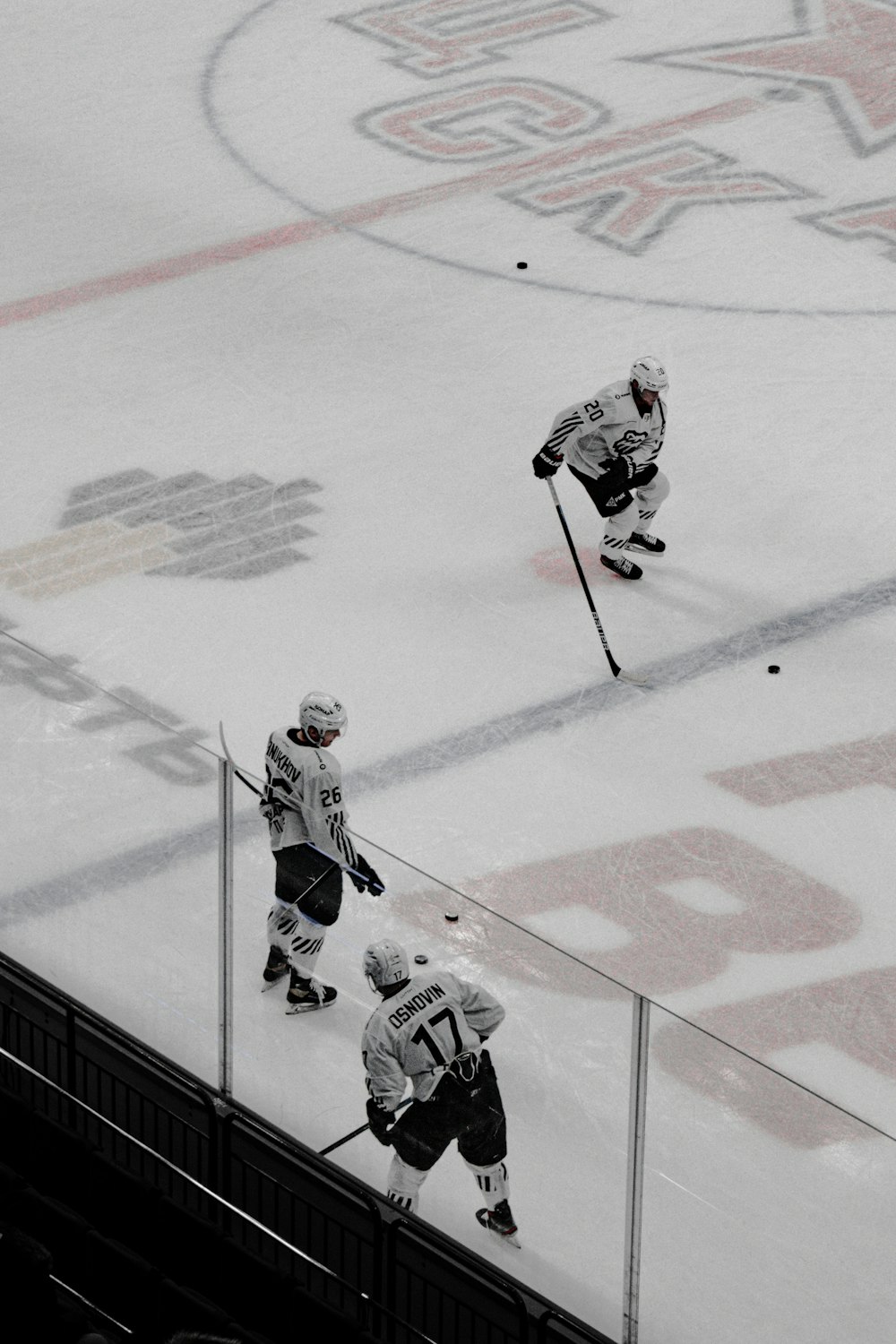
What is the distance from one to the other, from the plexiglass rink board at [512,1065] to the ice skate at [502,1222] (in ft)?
0.08

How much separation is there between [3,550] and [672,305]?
3.35 metres

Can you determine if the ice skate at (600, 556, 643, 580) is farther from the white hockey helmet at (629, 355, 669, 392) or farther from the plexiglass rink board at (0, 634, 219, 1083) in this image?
the plexiglass rink board at (0, 634, 219, 1083)

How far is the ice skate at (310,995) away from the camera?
16.7ft

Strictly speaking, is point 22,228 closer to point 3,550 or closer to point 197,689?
point 3,550

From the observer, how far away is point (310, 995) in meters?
5.10

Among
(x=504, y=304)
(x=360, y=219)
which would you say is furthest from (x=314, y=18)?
(x=504, y=304)

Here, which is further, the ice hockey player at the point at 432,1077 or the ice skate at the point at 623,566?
the ice skate at the point at 623,566

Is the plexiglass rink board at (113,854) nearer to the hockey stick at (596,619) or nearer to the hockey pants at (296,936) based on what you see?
the hockey pants at (296,936)

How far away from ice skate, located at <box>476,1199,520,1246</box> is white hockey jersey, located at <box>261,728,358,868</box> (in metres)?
0.75

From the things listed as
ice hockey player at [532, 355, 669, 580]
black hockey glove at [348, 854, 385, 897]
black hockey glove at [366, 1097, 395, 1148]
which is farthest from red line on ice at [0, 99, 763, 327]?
black hockey glove at [366, 1097, 395, 1148]

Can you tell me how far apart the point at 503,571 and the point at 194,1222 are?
423 centimetres

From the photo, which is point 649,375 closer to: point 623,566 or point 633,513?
point 633,513

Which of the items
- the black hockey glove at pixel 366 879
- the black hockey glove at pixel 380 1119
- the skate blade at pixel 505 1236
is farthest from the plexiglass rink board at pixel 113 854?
the skate blade at pixel 505 1236

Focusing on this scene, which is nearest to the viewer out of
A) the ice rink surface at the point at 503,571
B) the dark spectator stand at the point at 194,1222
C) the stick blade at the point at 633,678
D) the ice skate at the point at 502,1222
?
the dark spectator stand at the point at 194,1222
